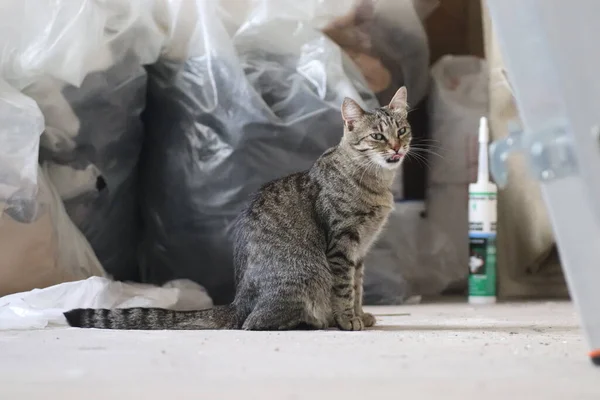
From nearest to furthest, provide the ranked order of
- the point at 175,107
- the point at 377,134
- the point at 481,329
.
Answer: the point at 481,329 → the point at 377,134 → the point at 175,107

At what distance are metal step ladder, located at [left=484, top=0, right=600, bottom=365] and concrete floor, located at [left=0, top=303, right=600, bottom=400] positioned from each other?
0.12 meters

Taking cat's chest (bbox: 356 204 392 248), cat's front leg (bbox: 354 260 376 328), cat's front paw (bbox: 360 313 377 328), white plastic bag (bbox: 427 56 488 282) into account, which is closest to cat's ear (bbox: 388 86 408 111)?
cat's chest (bbox: 356 204 392 248)

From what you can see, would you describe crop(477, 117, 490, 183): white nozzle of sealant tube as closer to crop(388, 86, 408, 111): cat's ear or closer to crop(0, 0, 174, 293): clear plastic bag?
crop(388, 86, 408, 111): cat's ear

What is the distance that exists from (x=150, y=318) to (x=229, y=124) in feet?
1.92

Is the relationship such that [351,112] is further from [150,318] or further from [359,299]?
[150,318]

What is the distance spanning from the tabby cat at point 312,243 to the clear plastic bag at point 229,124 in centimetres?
25

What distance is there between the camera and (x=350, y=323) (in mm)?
1312

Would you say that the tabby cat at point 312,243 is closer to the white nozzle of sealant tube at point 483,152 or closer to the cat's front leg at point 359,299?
the cat's front leg at point 359,299

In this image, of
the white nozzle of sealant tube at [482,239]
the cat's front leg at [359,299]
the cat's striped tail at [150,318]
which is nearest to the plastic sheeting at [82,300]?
the cat's striped tail at [150,318]

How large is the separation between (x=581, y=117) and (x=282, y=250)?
30.3 inches

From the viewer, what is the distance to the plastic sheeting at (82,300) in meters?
1.28

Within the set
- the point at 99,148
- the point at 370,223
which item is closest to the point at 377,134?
the point at 370,223

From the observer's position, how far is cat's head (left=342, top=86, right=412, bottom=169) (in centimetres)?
145

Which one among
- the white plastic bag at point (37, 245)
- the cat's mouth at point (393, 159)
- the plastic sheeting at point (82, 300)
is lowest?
the plastic sheeting at point (82, 300)
